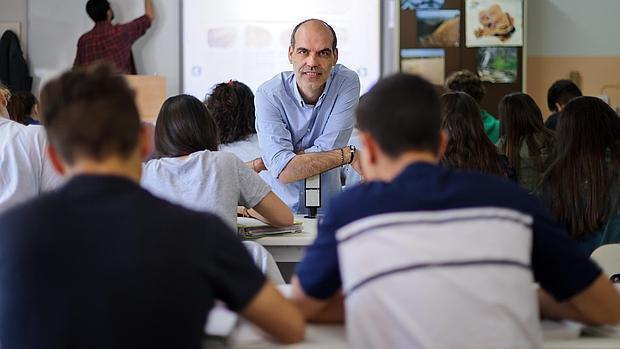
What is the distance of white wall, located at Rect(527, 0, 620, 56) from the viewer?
8.14 meters

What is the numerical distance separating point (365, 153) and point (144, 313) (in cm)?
51

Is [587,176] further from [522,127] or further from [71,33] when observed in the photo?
[71,33]

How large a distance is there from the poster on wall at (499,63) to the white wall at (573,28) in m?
0.38

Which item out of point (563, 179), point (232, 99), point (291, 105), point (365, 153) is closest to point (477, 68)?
point (232, 99)

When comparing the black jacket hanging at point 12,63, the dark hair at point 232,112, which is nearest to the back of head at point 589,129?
the dark hair at point 232,112

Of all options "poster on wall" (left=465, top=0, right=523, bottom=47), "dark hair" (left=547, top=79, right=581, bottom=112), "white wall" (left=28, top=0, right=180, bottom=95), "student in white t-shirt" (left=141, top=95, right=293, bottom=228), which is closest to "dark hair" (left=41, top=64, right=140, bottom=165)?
"student in white t-shirt" (left=141, top=95, right=293, bottom=228)

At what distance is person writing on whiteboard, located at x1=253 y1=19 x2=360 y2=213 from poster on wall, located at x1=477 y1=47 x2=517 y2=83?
4.23 meters

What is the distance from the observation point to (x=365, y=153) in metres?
1.58

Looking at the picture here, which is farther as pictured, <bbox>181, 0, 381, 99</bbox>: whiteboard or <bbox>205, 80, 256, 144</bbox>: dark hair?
<bbox>181, 0, 381, 99</bbox>: whiteboard

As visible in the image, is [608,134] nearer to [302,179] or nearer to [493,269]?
[302,179]

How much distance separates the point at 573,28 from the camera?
26.9ft

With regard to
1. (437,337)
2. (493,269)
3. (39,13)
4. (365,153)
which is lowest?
(437,337)

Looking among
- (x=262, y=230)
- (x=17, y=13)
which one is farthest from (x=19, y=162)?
(x=17, y=13)

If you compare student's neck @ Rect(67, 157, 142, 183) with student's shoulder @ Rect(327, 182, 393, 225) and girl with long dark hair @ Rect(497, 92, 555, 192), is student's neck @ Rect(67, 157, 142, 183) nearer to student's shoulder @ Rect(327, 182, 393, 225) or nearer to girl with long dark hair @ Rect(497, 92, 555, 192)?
student's shoulder @ Rect(327, 182, 393, 225)
